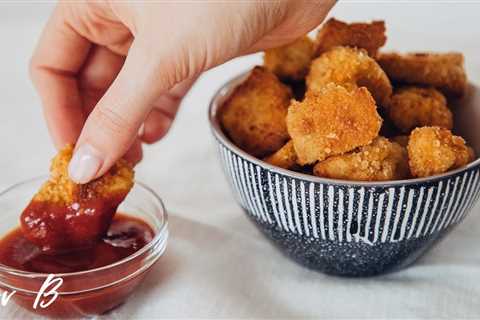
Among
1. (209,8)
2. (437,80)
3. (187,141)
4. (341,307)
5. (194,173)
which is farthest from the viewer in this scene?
(187,141)

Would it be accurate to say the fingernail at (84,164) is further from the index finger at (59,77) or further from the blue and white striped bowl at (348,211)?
the index finger at (59,77)

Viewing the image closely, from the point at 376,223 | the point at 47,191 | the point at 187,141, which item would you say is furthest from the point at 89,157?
the point at 187,141

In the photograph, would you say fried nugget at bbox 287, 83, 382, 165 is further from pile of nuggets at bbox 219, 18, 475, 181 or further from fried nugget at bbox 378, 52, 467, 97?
fried nugget at bbox 378, 52, 467, 97

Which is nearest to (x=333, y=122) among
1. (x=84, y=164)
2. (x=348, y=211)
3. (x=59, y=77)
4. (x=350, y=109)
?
(x=350, y=109)

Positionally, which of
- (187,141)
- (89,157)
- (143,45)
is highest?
(143,45)

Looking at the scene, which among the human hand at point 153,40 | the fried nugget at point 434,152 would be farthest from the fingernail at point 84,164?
the fried nugget at point 434,152

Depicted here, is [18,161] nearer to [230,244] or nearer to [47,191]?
[47,191]

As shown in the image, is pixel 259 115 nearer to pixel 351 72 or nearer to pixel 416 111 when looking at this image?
pixel 351 72
